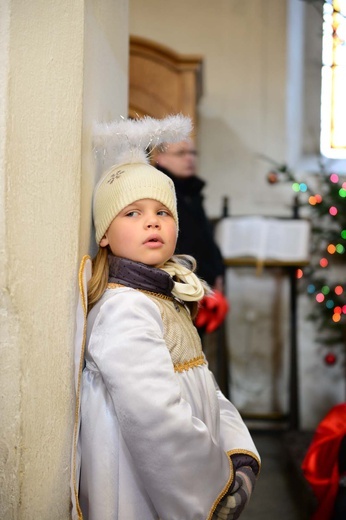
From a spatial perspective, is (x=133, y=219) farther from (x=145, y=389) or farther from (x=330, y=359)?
(x=330, y=359)

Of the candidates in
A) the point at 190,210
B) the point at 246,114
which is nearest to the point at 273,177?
the point at 246,114

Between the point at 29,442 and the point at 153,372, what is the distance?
284mm

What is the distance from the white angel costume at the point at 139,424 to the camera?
152 centimetres

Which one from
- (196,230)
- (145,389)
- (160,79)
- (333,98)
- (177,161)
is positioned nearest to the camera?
(145,389)

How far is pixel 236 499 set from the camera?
167cm

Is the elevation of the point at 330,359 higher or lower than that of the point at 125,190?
lower

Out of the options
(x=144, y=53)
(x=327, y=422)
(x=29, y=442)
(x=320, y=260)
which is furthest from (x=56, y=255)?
(x=320, y=260)

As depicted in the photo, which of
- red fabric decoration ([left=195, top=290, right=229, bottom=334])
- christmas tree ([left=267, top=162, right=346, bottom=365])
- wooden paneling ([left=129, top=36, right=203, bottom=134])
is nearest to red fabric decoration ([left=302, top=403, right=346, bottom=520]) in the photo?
red fabric decoration ([left=195, top=290, right=229, bottom=334])

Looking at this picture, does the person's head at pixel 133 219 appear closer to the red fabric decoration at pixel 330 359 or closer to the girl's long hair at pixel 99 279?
the girl's long hair at pixel 99 279

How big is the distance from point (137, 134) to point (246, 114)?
4363 mm

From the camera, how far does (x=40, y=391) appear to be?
5.02 feet

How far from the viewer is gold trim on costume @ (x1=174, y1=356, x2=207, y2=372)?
1707 mm

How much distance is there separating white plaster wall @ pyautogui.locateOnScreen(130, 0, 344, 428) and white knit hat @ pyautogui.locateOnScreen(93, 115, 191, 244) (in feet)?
13.6

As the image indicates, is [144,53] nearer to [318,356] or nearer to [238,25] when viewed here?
[238,25]
